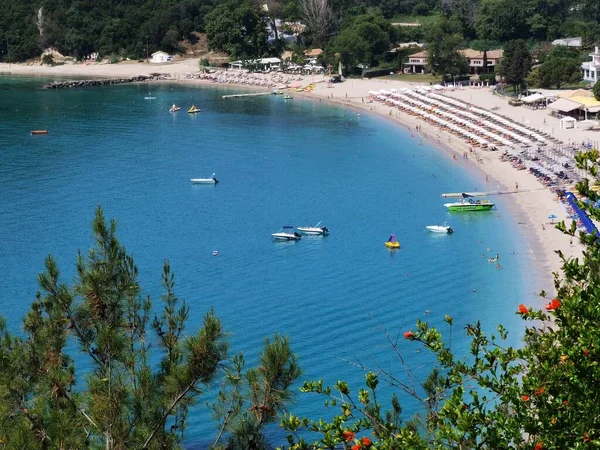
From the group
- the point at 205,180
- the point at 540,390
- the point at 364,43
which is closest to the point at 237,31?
the point at 364,43

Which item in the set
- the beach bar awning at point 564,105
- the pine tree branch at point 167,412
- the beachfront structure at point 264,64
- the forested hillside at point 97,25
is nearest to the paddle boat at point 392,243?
the beach bar awning at point 564,105

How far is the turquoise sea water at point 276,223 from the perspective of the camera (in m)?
37.9

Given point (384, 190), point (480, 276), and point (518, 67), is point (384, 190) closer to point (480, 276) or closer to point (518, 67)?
point (480, 276)

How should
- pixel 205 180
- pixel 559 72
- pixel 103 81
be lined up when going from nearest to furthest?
1. pixel 205 180
2. pixel 559 72
3. pixel 103 81

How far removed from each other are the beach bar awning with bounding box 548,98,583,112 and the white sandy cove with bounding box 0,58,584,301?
0.89 meters

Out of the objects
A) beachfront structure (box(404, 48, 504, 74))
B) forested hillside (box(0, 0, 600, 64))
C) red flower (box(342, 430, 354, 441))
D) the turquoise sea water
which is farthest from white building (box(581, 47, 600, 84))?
red flower (box(342, 430, 354, 441))

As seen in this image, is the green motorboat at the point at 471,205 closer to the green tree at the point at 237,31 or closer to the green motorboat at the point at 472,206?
the green motorboat at the point at 472,206

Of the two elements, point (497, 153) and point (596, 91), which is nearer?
point (497, 153)

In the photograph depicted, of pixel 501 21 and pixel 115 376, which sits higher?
pixel 501 21

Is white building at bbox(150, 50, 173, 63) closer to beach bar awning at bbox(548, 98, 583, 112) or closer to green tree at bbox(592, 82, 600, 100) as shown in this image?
beach bar awning at bbox(548, 98, 583, 112)

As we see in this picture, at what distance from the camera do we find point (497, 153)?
216 ft

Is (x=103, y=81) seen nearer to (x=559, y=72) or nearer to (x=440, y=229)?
(x=559, y=72)

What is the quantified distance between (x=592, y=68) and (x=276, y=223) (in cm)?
3940

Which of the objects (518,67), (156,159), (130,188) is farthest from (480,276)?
(518,67)
